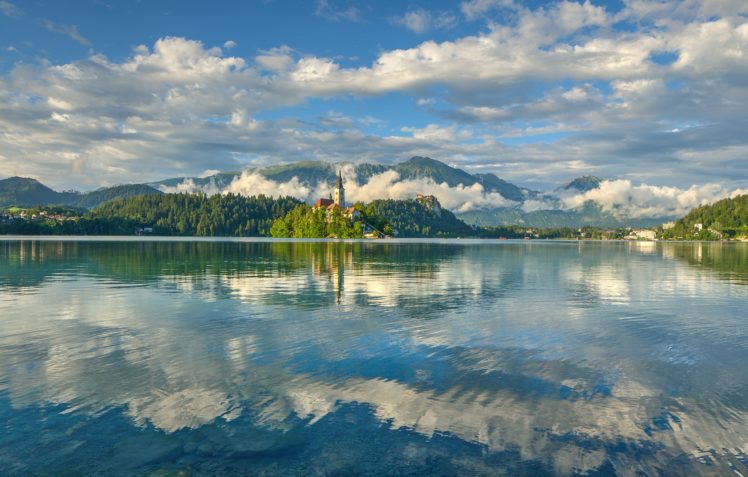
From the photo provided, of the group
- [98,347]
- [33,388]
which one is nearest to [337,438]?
[33,388]

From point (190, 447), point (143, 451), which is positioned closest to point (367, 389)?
point (190, 447)

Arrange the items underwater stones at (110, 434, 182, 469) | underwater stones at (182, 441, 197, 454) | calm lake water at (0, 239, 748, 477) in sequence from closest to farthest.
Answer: underwater stones at (110, 434, 182, 469), calm lake water at (0, 239, 748, 477), underwater stones at (182, 441, 197, 454)

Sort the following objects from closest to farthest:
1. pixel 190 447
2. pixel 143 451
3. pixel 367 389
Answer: pixel 143 451
pixel 190 447
pixel 367 389

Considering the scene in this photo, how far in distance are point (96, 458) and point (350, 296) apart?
29064mm

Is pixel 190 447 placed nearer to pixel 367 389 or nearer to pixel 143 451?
pixel 143 451

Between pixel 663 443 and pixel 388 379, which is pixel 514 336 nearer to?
pixel 388 379

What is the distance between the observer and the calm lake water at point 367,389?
40.1ft

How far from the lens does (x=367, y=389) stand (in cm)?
1720

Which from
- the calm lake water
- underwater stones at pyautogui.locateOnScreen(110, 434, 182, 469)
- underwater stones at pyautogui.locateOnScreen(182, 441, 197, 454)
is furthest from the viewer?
underwater stones at pyautogui.locateOnScreen(182, 441, 197, 454)

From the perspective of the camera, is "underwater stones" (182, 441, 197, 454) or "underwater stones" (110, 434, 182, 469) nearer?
"underwater stones" (110, 434, 182, 469)

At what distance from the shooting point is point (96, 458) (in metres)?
12.0

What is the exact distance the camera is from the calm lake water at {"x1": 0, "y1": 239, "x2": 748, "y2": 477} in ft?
40.1

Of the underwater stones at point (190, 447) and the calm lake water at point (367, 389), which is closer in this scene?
the calm lake water at point (367, 389)

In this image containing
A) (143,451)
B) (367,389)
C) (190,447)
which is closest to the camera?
(143,451)
